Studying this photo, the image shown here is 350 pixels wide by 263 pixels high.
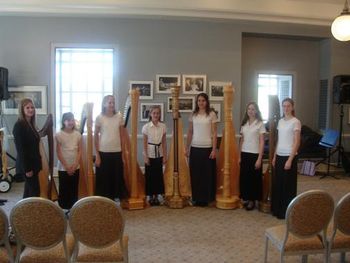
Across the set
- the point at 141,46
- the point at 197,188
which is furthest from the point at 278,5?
the point at 197,188

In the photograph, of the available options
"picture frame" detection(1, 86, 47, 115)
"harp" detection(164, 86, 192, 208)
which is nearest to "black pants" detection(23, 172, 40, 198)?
"harp" detection(164, 86, 192, 208)

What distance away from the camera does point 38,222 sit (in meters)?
2.40

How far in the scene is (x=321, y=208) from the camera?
267cm

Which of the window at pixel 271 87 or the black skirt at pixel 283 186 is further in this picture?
the window at pixel 271 87

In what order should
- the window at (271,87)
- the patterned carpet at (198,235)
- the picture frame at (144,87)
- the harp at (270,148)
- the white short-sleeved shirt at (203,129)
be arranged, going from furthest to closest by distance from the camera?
the window at (271,87) → the picture frame at (144,87) → the white short-sleeved shirt at (203,129) → the harp at (270,148) → the patterned carpet at (198,235)

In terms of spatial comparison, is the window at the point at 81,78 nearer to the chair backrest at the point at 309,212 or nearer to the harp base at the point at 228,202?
the harp base at the point at 228,202

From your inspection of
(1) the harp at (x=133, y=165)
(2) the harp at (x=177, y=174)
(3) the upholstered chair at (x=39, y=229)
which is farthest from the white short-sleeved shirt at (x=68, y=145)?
(3) the upholstered chair at (x=39, y=229)

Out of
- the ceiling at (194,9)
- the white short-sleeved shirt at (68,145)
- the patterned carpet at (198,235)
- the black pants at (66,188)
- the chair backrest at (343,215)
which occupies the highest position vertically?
the ceiling at (194,9)

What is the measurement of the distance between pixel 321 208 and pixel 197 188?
8.16ft

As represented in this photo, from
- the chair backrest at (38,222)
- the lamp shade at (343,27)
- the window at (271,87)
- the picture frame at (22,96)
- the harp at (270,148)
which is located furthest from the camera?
the window at (271,87)

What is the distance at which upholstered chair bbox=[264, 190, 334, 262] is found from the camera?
2.63m

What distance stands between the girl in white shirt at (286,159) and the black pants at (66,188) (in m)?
2.48

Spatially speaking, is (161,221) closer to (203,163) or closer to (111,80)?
(203,163)

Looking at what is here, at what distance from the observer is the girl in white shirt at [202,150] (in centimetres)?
488
